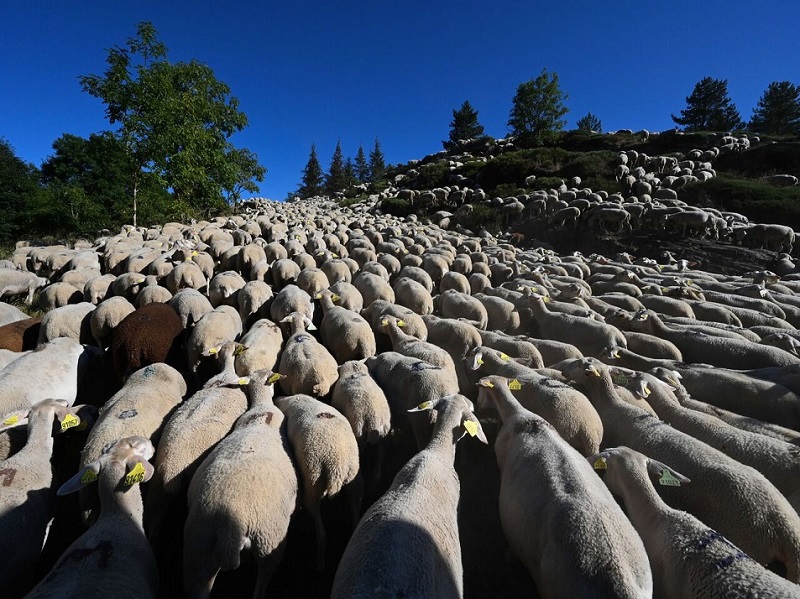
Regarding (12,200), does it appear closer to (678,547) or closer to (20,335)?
(20,335)

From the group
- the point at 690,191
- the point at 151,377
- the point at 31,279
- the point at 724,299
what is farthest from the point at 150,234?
the point at 690,191

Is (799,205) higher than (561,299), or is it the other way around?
(799,205)

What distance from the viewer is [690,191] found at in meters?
22.0

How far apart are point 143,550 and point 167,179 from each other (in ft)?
66.9

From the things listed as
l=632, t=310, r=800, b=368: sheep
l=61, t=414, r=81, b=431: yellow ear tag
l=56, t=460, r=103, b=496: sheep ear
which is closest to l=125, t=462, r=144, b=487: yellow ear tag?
l=56, t=460, r=103, b=496: sheep ear

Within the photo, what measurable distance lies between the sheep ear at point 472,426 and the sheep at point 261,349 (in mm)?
2851

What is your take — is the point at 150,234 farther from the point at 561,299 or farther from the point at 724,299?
the point at 724,299

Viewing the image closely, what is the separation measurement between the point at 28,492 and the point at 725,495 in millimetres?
5813

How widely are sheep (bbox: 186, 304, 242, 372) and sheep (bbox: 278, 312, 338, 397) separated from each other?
3.89 ft

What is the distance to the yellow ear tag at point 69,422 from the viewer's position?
12.1 ft

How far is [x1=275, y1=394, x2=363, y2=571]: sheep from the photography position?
318 cm

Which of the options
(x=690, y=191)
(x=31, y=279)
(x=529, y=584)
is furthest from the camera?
(x=690, y=191)

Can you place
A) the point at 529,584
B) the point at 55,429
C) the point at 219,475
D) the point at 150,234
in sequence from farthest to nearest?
1. the point at 150,234
2. the point at 55,429
3. the point at 529,584
4. the point at 219,475

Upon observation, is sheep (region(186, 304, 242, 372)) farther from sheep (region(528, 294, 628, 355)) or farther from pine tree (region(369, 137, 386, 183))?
pine tree (region(369, 137, 386, 183))
